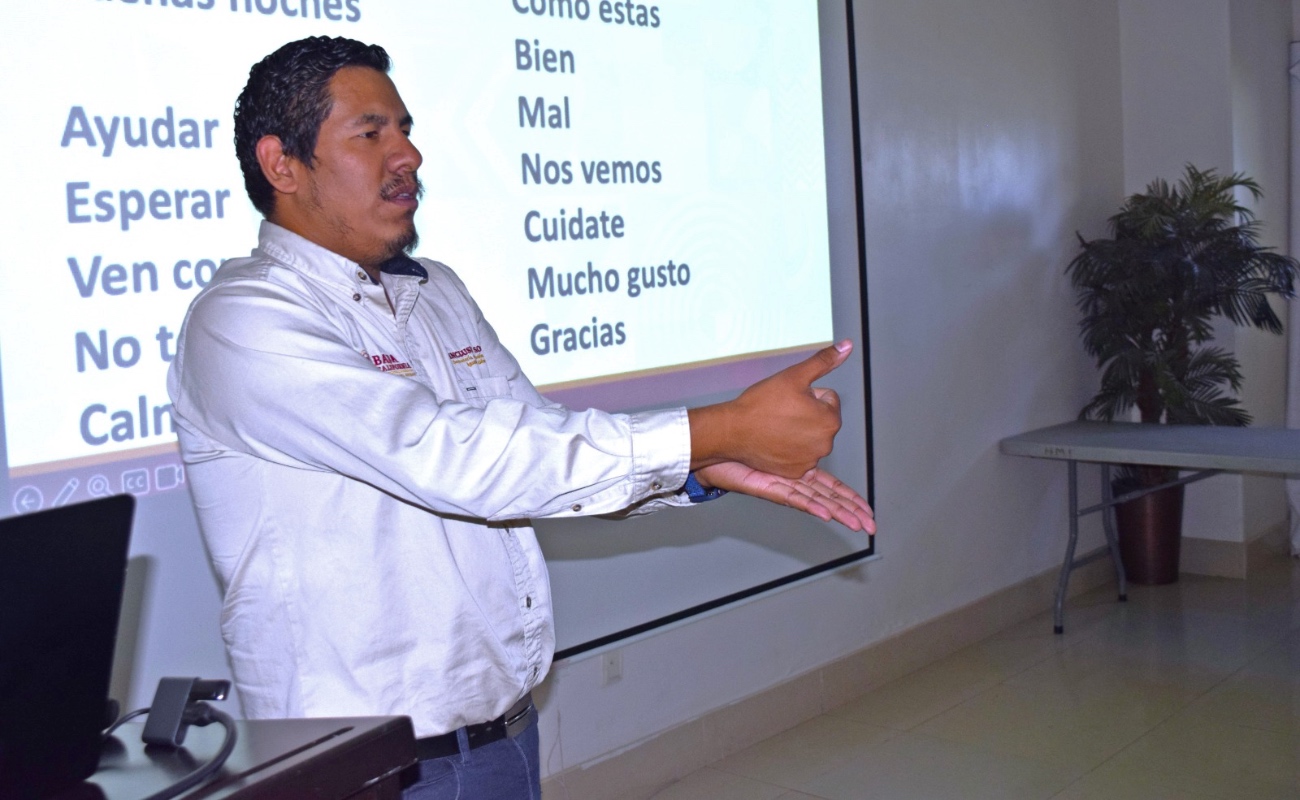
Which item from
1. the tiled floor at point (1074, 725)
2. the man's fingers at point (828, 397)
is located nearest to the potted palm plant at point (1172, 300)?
the tiled floor at point (1074, 725)

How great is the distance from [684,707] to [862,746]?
0.57m

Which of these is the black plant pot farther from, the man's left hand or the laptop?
the laptop

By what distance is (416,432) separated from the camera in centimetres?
115

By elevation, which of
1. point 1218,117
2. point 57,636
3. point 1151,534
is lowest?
point 1151,534

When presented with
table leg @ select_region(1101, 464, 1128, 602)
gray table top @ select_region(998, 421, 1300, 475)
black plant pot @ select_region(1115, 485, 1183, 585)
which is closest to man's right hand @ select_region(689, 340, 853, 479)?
gray table top @ select_region(998, 421, 1300, 475)

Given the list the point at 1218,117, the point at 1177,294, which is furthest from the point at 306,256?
the point at 1218,117

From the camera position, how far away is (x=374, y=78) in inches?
56.4

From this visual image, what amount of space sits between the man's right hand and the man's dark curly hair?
63 centimetres

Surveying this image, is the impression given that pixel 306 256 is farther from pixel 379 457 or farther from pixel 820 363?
pixel 820 363

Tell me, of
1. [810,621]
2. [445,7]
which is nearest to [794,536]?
[810,621]

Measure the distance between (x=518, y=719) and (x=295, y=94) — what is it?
0.85 m

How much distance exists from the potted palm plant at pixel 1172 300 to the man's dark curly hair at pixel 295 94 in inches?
155

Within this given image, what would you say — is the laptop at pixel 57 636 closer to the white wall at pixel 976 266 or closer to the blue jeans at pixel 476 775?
the blue jeans at pixel 476 775

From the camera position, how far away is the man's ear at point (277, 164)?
Result: 1.40 m
